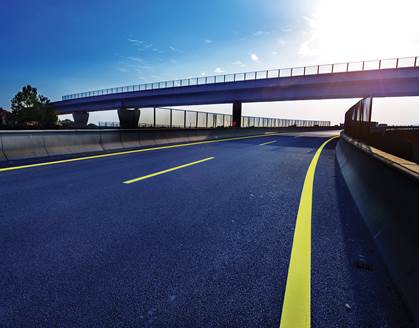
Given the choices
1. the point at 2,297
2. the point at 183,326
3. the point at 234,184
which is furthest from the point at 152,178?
the point at 183,326

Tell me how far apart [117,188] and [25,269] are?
286 centimetres

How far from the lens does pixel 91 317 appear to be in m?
1.87

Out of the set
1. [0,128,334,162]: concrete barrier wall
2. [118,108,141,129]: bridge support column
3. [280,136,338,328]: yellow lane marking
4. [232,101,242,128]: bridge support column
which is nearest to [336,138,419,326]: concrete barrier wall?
[280,136,338,328]: yellow lane marking

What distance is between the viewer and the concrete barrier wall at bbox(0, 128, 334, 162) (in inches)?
310

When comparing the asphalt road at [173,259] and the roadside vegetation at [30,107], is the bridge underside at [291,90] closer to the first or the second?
the roadside vegetation at [30,107]

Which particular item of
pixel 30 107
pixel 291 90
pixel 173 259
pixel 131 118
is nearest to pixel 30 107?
pixel 30 107

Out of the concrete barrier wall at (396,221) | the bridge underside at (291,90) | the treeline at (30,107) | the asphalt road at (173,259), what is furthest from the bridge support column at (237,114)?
the treeline at (30,107)

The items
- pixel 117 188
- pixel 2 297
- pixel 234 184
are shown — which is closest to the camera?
pixel 2 297

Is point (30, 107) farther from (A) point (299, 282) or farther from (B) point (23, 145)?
(A) point (299, 282)

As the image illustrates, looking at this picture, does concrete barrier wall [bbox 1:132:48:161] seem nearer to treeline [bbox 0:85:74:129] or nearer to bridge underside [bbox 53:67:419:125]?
bridge underside [bbox 53:67:419:125]

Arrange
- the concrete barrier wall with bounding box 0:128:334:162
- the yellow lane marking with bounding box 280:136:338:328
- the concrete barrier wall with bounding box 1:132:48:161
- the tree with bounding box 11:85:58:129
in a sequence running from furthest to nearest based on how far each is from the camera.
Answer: the tree with bounding box 11:85:58:129 → the concrete barrier wall with bounding box 0:128:334:162 → the concrete barrier wall with bounding box 1:132:48:161 → the yellow lane marking with bounding box 280:136:338:328

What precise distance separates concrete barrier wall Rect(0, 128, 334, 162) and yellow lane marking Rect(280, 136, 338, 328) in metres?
8.57

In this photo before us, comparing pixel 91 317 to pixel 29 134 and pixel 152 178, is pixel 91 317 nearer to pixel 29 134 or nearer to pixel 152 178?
pixel 152 178

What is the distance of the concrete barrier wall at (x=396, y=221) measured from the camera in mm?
2070
